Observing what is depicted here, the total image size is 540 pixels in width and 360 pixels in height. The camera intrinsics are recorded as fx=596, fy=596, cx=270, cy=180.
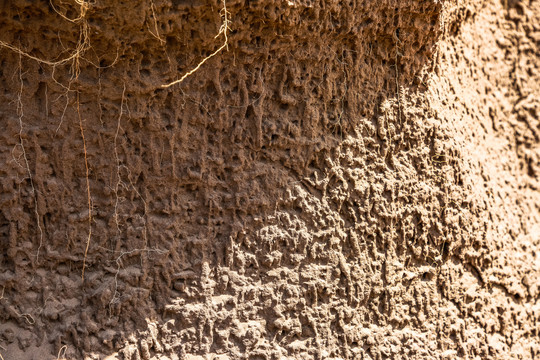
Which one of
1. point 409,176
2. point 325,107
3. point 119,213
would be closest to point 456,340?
point 409,176

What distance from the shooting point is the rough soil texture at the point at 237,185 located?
1.87 meters

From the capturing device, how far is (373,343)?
2.16 metres

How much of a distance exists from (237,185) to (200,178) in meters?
0.13

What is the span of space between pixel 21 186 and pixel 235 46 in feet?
2.68

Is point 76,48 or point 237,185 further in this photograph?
point 237,185

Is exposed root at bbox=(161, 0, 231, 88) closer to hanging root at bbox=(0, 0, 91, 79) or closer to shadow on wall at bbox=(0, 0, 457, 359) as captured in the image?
shadow on wall at bbox=(0, 0, 457, 359)

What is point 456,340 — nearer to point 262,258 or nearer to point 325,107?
point 262,258

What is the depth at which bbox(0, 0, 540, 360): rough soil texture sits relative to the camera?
6.14 feet

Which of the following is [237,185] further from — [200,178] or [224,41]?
[224,41]

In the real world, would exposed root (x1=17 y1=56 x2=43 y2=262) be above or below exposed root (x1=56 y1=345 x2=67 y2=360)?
above

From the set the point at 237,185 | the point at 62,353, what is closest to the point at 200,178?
the point at 237,185

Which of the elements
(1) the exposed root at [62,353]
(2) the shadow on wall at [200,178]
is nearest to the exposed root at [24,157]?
(2) the shadow on wall at [200,178]

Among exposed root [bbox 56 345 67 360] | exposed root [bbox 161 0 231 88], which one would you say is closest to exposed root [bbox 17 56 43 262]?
exposed root [bbox 56 345 67 360]

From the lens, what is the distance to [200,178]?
6.47 feet
